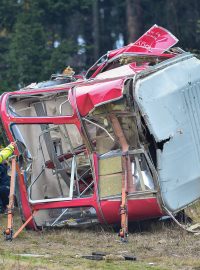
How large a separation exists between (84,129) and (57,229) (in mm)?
1720

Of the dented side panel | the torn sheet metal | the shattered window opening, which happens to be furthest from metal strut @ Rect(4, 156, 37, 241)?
the torn sheet metal

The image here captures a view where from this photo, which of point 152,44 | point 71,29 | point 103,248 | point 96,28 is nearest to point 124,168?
point 103,248

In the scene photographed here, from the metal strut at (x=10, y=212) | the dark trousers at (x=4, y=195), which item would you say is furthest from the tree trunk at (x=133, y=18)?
the metal strut at (x=10, y=212)

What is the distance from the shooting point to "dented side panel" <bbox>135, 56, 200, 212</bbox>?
1162cm

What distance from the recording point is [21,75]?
2647cm

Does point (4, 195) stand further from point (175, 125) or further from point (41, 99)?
point (175, 125)

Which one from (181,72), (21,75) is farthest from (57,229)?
(21,75)

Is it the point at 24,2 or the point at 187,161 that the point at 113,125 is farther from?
the point at 24,2

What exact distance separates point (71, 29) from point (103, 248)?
70.2 feet

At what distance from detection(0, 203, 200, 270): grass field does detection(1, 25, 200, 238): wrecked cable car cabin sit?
32 centimetres

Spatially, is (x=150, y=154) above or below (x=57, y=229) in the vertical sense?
above

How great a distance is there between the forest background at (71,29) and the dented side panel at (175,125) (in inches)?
446

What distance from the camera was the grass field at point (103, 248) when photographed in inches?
358

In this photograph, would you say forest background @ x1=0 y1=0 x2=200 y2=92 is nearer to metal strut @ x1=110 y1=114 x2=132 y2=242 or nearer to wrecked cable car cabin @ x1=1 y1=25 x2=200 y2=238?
wrecked cable car cabin @ x1=1 y1=25 x2=200 y2=238
